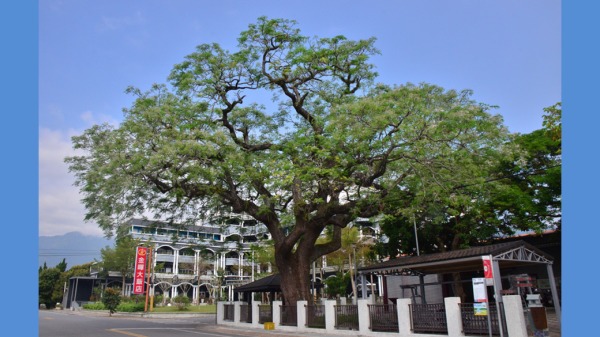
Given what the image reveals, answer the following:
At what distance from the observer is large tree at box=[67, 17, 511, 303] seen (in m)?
15.1

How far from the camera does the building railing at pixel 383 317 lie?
49.6 feet

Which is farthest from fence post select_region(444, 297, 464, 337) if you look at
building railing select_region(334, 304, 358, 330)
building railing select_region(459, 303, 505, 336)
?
building railing select_region(334, 304, 358, 330)

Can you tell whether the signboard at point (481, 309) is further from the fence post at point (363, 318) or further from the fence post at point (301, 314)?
the fence post at point (301, 314)

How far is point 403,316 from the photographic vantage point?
1455 cm

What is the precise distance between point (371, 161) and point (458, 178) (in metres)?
3.37

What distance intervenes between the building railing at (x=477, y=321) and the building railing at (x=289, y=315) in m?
8.19

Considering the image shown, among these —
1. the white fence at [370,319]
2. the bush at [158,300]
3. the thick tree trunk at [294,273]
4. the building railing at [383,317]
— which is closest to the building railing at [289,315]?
the white fence at [370,319]

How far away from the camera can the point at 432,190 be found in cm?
1636

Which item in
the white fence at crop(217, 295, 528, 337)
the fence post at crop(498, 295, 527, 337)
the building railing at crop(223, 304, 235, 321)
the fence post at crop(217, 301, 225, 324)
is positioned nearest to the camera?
the fence post at crop(498, 295, 527, 337)

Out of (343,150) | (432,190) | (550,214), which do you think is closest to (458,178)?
(432,190)

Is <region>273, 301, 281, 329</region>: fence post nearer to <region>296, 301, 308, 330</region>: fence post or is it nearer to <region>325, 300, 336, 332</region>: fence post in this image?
<region>296, 301, 308, 330</region>: fence post

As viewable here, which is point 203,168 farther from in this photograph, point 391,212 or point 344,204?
point 391,212

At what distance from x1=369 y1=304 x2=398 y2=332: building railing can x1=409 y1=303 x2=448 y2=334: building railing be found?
0.78 meters

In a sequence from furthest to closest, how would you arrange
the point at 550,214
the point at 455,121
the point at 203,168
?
the point at 550,214 < the point at 203,168 < the point at 455,121
